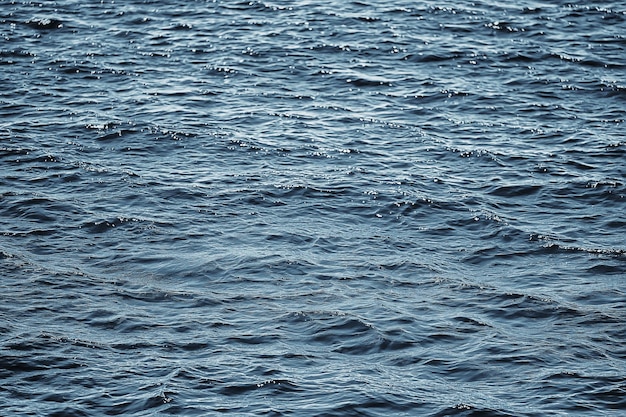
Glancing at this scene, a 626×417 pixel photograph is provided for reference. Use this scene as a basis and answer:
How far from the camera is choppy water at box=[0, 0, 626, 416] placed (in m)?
26.3

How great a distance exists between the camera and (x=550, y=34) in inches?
1949

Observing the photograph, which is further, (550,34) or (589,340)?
(550,34)

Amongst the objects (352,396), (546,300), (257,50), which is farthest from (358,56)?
(352,396)

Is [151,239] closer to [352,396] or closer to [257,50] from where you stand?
[352,396]

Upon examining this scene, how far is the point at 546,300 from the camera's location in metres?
29.9

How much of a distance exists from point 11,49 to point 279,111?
14928mm

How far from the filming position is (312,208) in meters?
36.0

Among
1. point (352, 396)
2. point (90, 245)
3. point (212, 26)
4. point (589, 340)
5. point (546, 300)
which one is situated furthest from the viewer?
point (212, 26)

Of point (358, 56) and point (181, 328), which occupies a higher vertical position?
point (358, 56)

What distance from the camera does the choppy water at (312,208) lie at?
2633 centimetres

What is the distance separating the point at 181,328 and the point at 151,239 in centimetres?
607

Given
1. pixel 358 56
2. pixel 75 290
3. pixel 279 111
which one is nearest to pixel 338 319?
pixel 75 290

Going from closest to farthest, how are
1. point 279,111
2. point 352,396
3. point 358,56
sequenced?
point 352,396, point 279,111, point 358,56

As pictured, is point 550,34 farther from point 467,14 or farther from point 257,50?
point 257,50
